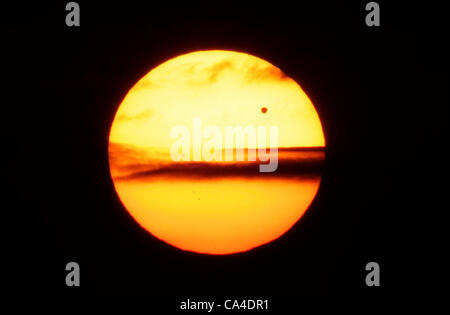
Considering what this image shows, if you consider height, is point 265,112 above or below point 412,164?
above

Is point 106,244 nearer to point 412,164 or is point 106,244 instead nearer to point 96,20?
point 96,20

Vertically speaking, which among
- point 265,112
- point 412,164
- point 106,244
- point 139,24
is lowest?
point 106,244

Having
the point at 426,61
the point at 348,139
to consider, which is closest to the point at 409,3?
the point at 426,61

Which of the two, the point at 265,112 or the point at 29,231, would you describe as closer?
the point at 265,112
